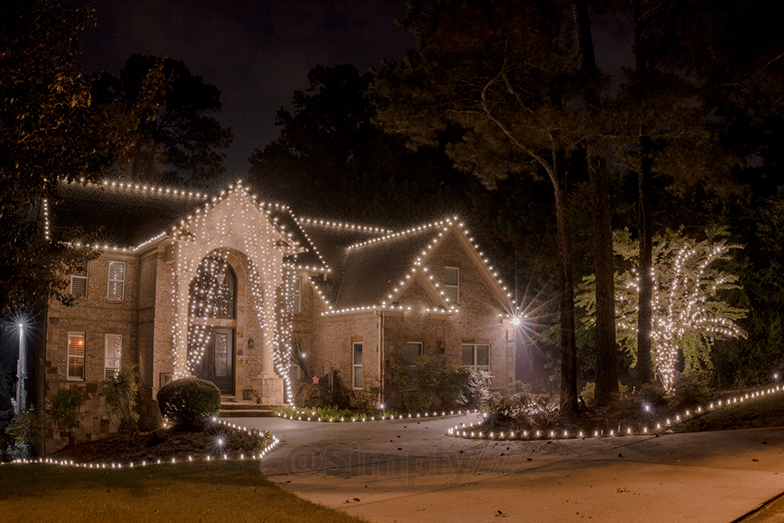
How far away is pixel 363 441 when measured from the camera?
13656 millimetres

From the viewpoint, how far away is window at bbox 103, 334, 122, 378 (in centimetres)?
2180

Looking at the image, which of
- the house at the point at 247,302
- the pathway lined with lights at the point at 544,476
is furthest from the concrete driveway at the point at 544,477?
the house at the point at 247,302

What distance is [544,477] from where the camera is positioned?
8578 mm

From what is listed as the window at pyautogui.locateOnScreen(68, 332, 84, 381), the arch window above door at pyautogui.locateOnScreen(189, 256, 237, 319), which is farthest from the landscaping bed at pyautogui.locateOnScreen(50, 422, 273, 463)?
the arch window above door at pyautogui.locateOnScreen(189, 256, 237, 319)

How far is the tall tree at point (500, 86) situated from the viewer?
14.3 m

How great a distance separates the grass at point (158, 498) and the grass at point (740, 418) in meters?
7.69

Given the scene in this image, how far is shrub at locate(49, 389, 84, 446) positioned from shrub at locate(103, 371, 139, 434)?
0.96 meters

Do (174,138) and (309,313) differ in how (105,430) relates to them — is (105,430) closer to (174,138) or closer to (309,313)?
(309,313)

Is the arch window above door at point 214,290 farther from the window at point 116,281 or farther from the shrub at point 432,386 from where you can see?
the shrub at point 432,386

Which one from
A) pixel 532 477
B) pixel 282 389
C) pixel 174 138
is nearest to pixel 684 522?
pixel 532 477

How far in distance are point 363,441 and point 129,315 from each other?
463 inches

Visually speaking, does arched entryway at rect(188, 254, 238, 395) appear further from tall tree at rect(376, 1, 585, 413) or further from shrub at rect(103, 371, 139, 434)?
tall tree at rect(376, 1, 585, 413)

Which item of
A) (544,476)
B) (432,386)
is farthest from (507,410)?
(432,386)

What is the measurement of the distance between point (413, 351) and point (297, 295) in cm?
505
